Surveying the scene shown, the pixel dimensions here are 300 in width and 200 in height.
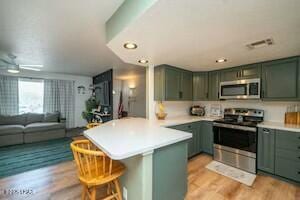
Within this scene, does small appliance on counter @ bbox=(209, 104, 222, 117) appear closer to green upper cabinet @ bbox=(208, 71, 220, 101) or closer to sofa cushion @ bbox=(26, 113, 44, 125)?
green upper cabinet @ bbox=(208, 71, 220, 101)

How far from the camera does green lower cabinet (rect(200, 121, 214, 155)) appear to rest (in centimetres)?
327

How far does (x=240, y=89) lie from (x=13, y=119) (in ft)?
21.7

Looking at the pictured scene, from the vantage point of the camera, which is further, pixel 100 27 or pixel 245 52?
pixel 245 52

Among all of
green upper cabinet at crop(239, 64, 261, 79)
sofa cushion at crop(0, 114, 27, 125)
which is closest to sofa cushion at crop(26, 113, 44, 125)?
sofa cushion at crop(0, 114, 27, 125)

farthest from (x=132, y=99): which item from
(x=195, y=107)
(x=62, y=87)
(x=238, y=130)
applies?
(x=238, y=130)

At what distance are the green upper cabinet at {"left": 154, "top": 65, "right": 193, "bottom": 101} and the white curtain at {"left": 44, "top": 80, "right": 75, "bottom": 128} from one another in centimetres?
448

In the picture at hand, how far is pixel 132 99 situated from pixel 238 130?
516 cm

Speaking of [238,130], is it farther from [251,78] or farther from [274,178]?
[251,78]

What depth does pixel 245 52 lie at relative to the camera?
7.60ft

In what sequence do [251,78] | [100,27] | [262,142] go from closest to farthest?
[100,27]
[262,142]
[251,78]

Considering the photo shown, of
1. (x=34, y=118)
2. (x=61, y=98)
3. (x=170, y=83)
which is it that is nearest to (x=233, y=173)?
(x=170, y=83)

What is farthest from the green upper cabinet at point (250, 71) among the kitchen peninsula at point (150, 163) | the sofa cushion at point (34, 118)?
the sofa cushion at point (34, 118)

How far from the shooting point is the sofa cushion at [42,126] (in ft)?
14.9

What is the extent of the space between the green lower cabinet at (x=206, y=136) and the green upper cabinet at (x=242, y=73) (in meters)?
1.14
